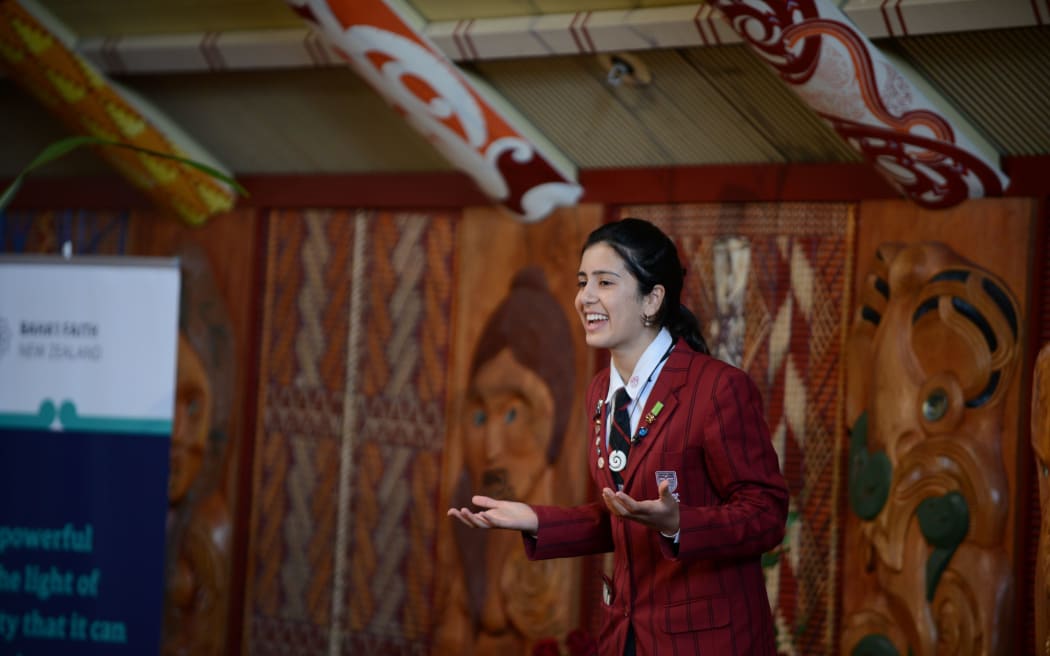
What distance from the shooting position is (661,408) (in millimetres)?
2188

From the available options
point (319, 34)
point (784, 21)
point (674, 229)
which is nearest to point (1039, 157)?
point (784, 21)

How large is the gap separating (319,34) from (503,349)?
4.23ft

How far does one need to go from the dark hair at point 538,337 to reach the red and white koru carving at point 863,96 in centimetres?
127

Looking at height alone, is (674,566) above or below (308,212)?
below

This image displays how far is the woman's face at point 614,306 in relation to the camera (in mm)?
2279

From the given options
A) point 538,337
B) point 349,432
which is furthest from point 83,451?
point 538,337

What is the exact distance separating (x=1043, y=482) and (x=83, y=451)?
2.62 meters

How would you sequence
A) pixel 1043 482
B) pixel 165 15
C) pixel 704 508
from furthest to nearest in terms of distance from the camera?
pixel 165 15
pixel 1043 482
pixel 704 508

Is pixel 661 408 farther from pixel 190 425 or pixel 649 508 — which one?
pixel 190 425

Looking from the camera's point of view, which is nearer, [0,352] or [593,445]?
[593,445]

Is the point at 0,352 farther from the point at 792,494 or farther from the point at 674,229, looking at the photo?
Result: the point at 792,494

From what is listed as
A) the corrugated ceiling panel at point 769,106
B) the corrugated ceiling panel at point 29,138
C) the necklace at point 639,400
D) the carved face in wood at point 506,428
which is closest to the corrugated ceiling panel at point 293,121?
the corrugated ceiling panel at point 29,138

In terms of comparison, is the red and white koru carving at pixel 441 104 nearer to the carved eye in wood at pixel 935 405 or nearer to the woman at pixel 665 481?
the carved eye in wood at pixel 935 405

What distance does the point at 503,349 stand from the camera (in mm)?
4504
